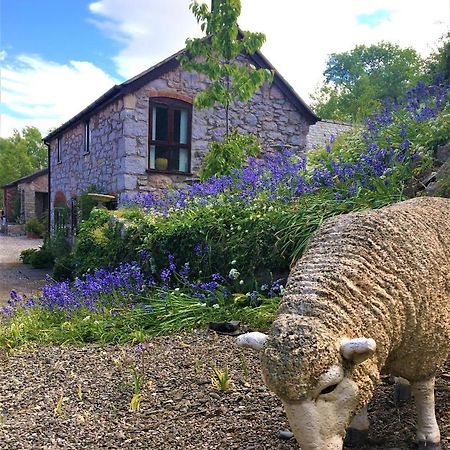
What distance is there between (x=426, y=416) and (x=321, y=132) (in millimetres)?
14936

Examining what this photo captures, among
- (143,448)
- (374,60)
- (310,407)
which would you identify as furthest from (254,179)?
(374,60)

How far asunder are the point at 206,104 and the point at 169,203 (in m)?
2.57

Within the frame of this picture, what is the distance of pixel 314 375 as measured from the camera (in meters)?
1.85

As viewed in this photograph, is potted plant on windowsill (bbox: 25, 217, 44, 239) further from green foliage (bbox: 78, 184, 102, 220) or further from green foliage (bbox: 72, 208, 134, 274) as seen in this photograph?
green foliage (bbox: 72, 208, 134, 274)

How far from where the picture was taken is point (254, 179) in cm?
731

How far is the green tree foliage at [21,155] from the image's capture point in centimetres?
4938

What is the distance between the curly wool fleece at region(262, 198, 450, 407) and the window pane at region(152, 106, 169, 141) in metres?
11.2

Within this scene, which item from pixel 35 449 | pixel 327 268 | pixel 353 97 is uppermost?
pixel 353 97

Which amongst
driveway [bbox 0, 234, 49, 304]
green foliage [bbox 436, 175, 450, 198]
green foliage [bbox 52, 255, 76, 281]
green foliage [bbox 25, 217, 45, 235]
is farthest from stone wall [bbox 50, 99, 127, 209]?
green foliage [bbox 25, 217, 45, 235]

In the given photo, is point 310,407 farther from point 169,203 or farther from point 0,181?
point 0,181

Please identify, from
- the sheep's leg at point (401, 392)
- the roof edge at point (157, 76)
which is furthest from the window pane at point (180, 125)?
A: the sheep's leg at point (401, 392)

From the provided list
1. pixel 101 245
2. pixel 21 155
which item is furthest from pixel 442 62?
pixel 21 155

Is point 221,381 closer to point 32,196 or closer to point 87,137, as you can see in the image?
point 87,137

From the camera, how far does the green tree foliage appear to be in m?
49.4
